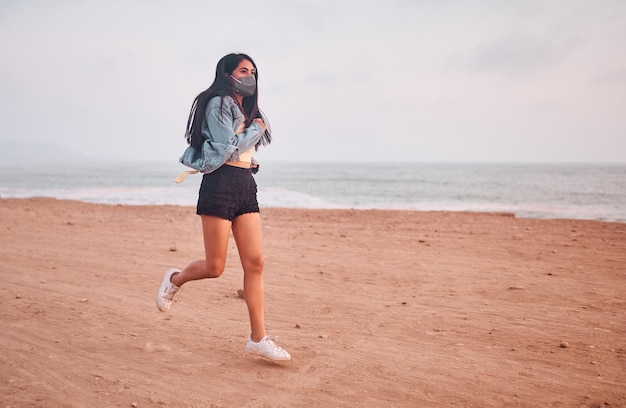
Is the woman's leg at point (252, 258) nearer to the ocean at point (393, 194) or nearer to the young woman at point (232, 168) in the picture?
the young woman at point (232, 168)

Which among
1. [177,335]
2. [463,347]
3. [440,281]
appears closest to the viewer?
[463,347]

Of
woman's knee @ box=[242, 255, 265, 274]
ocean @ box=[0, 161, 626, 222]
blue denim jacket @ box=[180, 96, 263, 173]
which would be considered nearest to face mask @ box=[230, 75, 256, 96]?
blue denim jacket @ box=[180, 96, 263, 173]

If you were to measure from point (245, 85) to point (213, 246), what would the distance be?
1.07m

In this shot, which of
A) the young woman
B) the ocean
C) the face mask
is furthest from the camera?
the ocean

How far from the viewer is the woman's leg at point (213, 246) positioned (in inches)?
146

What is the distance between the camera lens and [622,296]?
5.88m

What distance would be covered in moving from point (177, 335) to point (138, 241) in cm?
537

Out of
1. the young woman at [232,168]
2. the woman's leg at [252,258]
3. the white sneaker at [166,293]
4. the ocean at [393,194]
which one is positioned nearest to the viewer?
the young woman at [232,168]

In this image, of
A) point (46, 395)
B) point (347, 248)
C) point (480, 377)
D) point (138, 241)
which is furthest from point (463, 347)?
point (138, 241)

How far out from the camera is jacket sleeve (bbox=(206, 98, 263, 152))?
11.7 ft

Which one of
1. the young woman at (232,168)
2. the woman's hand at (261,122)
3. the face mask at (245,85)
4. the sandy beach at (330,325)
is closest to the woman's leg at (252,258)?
the young woman at (232,168)

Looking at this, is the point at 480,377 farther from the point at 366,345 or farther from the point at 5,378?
Result: the point at 5,378

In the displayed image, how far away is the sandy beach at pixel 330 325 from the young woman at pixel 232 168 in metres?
0.58

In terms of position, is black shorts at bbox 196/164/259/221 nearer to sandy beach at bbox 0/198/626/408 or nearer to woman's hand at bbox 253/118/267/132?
woman's hand at bbox 253/118/267/132
